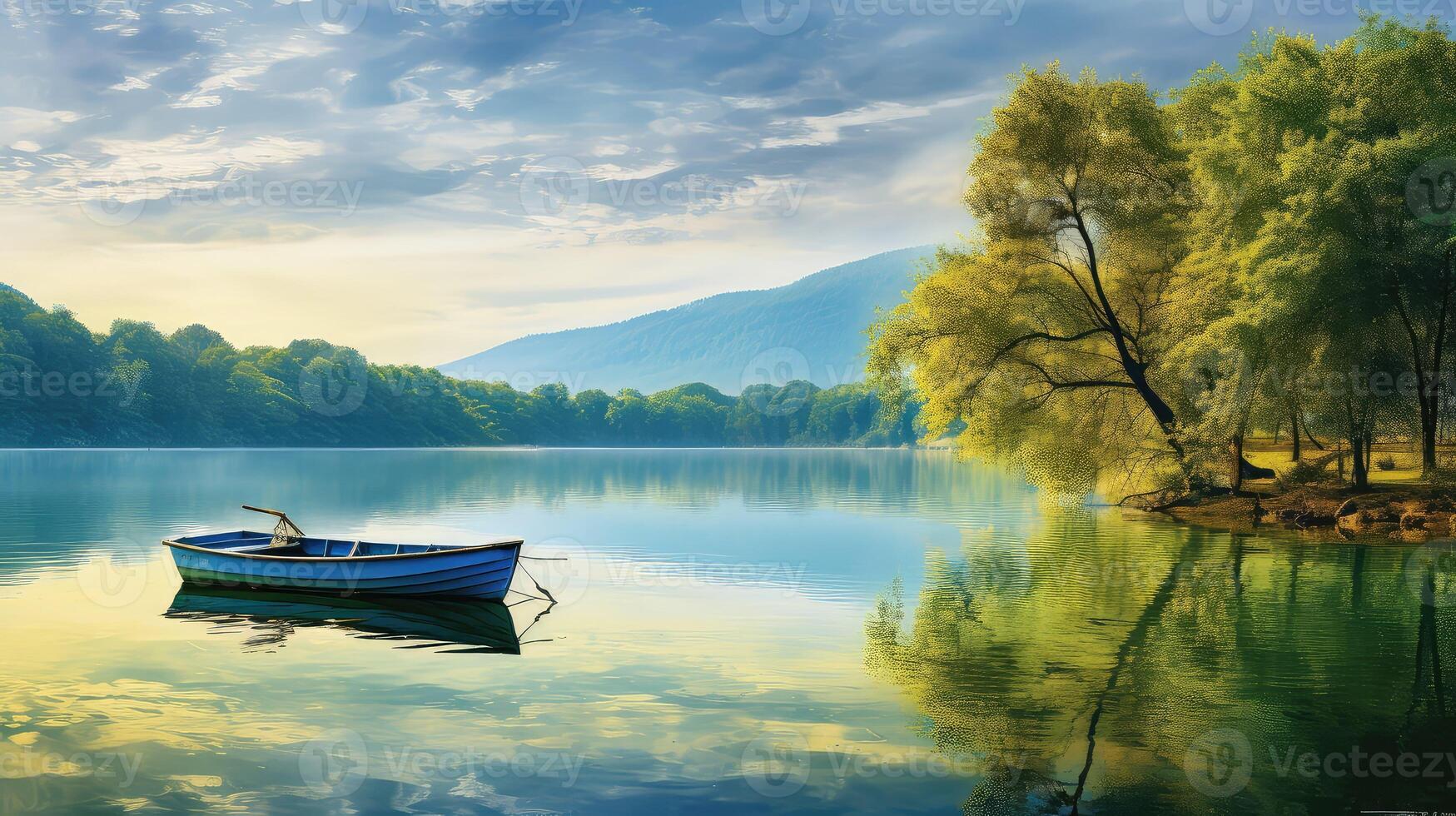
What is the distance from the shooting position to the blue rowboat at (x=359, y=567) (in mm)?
24062

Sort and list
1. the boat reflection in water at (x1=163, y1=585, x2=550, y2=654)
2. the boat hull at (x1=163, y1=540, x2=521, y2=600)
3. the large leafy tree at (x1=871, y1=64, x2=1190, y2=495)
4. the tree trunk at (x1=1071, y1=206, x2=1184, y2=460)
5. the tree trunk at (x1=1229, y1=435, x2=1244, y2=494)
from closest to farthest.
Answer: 1. the boat reflection in water at (x1=163, y1=585, x2=550, y2=654)
2. the boat hull at (x1=163, y1=540, x2=521, y2=600)
3. the large leafy tree at (x1=871, y1=64, x2=1190, y2=495)
4. the tree trunk at (x1=1071, y1=206, x2=1184, y2=460)
5. the tree trunk at (x1=1229, y1=435, x2=1244, y2=494)

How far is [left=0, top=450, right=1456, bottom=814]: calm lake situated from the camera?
11281 millimetres

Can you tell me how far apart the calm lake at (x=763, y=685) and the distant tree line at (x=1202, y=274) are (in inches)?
300

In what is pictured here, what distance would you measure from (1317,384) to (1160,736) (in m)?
29.6

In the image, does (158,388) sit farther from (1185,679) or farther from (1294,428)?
(1185,679)

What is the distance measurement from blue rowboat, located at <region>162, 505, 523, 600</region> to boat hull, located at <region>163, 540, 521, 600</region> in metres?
0.02

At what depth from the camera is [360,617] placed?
2295cm

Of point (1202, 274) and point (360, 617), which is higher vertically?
point (1202, 274)

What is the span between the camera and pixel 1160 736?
Result: 1291cm

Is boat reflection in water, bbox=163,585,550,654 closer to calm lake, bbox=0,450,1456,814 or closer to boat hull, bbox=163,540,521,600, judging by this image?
calm lake, bbox=0,450,1456,814

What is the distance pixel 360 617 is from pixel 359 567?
85.6 inches

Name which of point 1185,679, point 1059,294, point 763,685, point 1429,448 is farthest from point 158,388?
point 1185,679

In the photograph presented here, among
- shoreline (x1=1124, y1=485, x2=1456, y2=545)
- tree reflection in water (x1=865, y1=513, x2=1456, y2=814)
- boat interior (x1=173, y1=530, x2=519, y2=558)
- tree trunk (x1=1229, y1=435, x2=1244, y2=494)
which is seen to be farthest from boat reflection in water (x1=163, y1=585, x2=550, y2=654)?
tree trunk (x1=1229, y1=435, x2=1244, y2=494)

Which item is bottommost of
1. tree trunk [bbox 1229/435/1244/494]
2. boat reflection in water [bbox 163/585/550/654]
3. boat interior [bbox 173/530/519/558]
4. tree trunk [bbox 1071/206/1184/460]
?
boat reflection in water [bbox 163/585/550/654]
